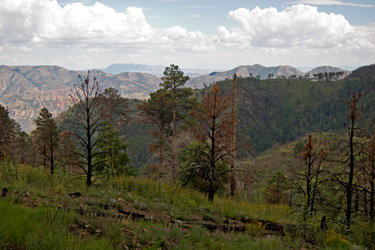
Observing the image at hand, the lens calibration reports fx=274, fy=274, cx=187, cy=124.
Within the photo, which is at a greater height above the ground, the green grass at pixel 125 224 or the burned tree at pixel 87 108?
the burned tree at pixel 87 108

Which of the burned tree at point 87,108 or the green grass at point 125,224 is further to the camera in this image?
the burned tree at point 87,108

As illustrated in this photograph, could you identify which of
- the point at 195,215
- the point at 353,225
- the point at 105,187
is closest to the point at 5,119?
the point at 105,187

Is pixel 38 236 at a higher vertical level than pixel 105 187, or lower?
higher

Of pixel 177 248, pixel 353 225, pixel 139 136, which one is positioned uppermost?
pixel 177 248

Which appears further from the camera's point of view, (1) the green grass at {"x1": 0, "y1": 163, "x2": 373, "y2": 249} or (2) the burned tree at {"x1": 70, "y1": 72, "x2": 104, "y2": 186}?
(2) the burned tree at {"x1": 70, "y1": 72, "x2": 104, "y2": 186}

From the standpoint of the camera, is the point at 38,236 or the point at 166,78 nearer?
the point at 38,236

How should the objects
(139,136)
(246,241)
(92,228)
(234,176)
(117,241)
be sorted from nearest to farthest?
(117,241) < (92,228) < (246,241) < (234,176) < (139,136)

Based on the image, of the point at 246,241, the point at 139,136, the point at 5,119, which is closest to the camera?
the point at 246,241

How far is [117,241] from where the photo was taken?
4.84 metres

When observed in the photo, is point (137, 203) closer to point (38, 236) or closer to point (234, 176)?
Answer: point (38, 236)

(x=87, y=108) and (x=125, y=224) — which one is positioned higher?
(x=87, y=108)

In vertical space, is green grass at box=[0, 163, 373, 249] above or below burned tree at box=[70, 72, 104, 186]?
below

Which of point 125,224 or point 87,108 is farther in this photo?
point 87,108

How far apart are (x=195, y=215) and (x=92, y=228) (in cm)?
364
